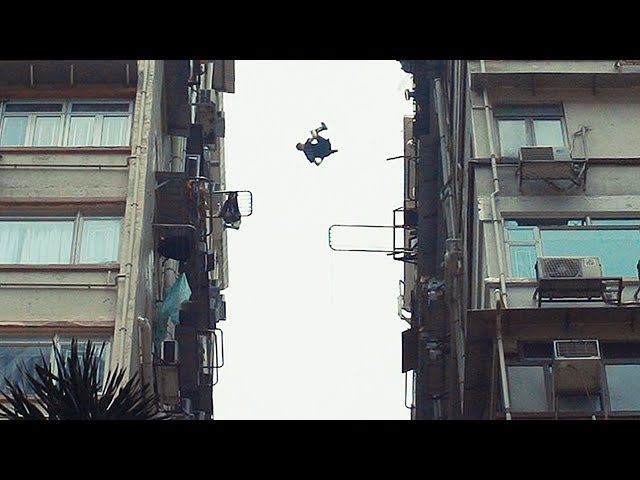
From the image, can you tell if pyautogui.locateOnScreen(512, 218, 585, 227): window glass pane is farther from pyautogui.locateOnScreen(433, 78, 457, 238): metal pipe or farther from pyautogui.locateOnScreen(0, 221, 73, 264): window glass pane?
pyautogui.locateOnScreen(0, 221, 73, 264): window glass pane

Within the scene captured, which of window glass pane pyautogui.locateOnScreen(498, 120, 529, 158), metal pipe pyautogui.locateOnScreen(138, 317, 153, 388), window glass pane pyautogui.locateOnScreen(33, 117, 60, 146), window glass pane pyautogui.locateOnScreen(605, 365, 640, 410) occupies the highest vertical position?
window glass pane pyautogui.locateOnScreen(33, 117, 60, 146)

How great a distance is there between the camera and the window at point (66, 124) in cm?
1914

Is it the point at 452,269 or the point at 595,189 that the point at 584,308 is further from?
the point at 452,269

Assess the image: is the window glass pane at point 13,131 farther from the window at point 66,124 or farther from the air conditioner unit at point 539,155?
the air conditioner unit at point 539,155

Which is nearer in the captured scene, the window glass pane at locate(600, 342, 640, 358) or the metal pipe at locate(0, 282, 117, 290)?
the window glass pane at locate(600, 342, 640, 358)

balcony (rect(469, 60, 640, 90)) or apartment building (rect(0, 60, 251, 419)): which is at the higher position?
balcony (rect(469, 60, 640, 90))

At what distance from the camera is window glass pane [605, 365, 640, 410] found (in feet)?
49.8

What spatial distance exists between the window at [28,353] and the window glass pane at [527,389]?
5449 mm

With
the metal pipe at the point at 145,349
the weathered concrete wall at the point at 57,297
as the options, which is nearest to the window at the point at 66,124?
the weathered concrete wall at the point at 57,297

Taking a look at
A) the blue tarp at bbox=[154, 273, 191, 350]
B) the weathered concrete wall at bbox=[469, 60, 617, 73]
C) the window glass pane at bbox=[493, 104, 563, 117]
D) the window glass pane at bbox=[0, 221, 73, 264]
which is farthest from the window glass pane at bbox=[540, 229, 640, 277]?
the window glass pane at bbox=[0, 221, 73, 264]

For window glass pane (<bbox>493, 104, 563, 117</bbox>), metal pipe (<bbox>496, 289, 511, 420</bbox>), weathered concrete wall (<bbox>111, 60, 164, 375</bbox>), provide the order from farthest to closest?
window glass pane (<bbox>493, 104, 563, 117</bbox>), weathered concrete wall (<bbox>111, 60, 164, 375</bbox>), metal pipe (<bbox>496, 289, 511, 420</bbox>)
